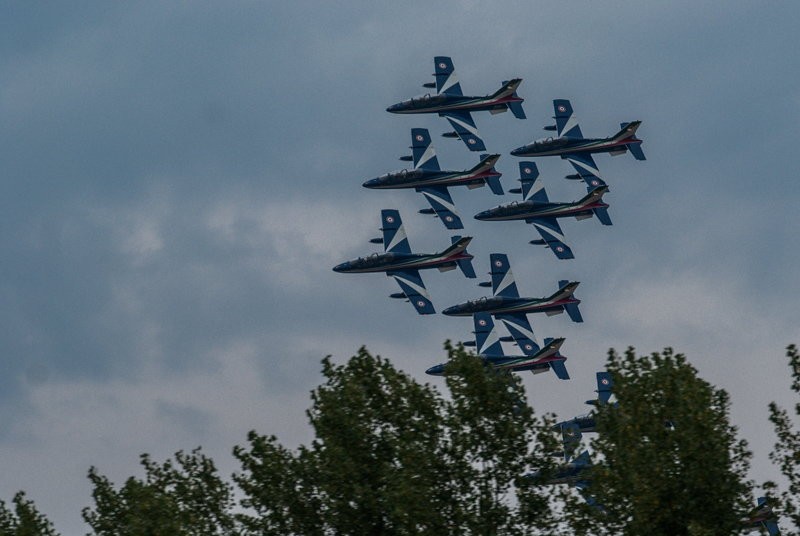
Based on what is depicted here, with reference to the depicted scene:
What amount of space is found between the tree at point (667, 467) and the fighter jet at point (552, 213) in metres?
65.8

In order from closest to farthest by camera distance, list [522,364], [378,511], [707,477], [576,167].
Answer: [707,477] → [378,511] → [522,364] → [576,167]

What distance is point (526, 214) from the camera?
487 ft

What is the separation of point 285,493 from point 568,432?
15.4 meters

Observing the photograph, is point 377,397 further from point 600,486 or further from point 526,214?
point 526,214

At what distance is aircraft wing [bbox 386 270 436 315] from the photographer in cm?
14175

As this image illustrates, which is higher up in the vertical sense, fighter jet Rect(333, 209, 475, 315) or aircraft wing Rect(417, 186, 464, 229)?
aircraft wing Rect(417, 186, 464, 229)

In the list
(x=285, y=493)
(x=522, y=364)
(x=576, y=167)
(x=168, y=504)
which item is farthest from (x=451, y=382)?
(x=576, y=167)

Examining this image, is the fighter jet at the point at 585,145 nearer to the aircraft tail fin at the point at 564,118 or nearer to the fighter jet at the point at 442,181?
the aircraft tail fin at the point at 564,118

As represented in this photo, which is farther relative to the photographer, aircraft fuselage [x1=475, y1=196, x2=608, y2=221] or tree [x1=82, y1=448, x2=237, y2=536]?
aircraft fuselage [x1=475, y1=196, x2=608, y2=221]

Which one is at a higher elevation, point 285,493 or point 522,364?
point 522,364

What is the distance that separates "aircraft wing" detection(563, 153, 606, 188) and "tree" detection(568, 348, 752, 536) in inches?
2805

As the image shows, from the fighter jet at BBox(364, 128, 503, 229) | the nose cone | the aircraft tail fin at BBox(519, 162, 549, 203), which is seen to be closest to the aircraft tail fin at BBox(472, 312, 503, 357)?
the nose cone

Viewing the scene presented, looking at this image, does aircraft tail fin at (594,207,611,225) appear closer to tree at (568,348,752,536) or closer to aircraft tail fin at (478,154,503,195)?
aircraft tail fin at (478,154,503,195)

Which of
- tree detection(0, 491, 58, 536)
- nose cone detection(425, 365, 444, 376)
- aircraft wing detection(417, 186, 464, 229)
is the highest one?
aircraft wing detection(417, 186, 464, 229)
